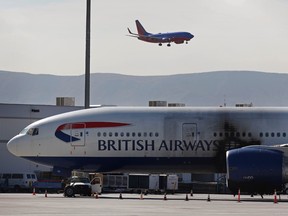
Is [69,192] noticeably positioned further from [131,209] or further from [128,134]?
[131,209]

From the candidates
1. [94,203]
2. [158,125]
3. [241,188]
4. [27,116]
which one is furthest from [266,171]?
[27,116]

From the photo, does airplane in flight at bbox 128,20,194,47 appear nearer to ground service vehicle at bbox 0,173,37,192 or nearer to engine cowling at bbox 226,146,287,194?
ground service vehicle at bbox 0,173,37,192

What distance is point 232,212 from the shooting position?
4309 centimetres

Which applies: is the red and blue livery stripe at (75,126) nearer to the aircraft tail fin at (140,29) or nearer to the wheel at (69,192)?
A: the wheel at (69,192)

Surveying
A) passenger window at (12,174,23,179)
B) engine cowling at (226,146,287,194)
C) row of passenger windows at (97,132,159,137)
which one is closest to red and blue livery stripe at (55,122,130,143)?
row of passenger windows at (97,132,159,137)

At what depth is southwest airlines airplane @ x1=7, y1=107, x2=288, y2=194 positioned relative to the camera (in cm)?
6053

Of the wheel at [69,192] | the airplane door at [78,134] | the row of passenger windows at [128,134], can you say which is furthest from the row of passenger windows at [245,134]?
the wheel at [69,192]

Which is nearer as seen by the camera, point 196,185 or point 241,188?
point 241,188

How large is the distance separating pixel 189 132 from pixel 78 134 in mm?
6551

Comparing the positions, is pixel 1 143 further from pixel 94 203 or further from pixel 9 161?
pixel 94 203

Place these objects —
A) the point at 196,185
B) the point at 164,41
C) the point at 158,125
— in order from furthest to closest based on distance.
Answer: the point at 164,41 < the point at 196,185 < the point at 158,125

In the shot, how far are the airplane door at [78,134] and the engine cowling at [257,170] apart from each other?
9160 mm

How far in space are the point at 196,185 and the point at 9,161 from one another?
17183 mm

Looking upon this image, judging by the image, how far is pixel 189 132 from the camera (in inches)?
2383
